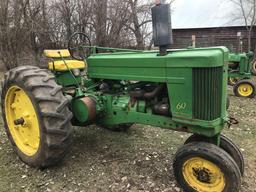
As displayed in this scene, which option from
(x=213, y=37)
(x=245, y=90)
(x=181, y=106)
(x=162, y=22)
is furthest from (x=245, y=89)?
(x=213, y=37)

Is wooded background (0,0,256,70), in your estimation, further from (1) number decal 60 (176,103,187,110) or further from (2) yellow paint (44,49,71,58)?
(1) number decal 60 (176,103,187,110)

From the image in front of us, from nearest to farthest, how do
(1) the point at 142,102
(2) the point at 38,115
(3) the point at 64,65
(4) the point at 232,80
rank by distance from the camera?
(2) the point at 38,115 < (1) the point at 142,102 < (3) the point at 64,65 < (4) the point at 232,80

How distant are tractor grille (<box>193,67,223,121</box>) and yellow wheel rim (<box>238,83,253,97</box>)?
522 cm

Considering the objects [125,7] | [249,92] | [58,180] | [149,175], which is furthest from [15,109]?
[125,7]

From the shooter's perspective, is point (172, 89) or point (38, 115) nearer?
point (172, 89)

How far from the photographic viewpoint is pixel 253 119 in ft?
16.7

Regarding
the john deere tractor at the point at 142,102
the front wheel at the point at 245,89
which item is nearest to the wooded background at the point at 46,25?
the front wheel at the point at 245,89

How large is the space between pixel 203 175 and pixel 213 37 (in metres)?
14.9

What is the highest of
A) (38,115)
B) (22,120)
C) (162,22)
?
(162,22)

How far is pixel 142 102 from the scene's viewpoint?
2.95 m

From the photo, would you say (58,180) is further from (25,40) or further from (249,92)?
(25,40)

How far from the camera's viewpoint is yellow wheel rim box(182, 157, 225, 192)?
8.00 feet

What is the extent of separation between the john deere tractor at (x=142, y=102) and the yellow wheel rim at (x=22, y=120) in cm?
1

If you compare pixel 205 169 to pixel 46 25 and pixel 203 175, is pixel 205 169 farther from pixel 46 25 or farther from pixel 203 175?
pixel 46 25
